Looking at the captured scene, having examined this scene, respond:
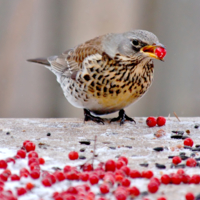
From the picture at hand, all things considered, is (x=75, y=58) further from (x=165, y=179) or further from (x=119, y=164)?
(x=165, y=179)

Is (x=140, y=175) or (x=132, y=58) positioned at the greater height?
(x=132, y=58)

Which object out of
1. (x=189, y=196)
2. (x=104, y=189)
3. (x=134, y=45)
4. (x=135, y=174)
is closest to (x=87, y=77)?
(x=134, y=45)

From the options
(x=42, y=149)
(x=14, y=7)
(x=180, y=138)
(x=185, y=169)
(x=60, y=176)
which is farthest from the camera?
(x=14, y=7)

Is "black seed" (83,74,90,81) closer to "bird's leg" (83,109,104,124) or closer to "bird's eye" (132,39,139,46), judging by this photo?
"bird's leg" (83,109,104,124)

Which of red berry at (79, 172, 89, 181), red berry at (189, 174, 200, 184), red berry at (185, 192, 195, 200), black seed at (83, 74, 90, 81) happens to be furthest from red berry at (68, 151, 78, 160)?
black seed at (83, 74, 90, 81)


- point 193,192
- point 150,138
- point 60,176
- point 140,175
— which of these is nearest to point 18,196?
point 60,176

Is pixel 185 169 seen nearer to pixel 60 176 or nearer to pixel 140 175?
pixel 140 175

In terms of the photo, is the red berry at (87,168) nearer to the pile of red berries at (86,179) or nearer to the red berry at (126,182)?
the pile of red berries at (86,179)
